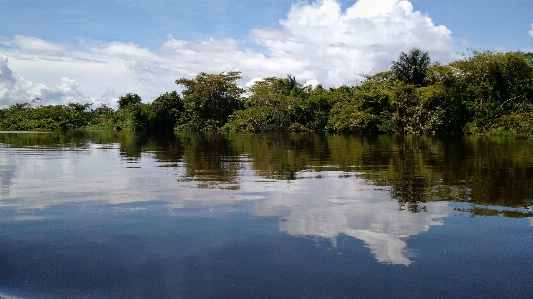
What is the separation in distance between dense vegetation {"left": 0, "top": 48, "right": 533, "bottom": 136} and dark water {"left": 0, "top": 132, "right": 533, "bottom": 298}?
91.5 feet

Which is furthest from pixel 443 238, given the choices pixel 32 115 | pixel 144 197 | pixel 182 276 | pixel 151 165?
pixel 32 115

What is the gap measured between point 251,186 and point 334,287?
17.9ft

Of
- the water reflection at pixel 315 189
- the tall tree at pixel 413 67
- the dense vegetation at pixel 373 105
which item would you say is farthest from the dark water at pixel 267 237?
→ the tall tree at pixel 413 67

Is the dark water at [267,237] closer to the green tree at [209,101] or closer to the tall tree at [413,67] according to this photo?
the tall tree at [413,67]

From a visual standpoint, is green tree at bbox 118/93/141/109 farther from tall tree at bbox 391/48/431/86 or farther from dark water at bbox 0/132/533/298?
dark water at bbox 0/132/533/298

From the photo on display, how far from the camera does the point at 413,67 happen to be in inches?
1710

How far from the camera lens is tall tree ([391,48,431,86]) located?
43.2 metres

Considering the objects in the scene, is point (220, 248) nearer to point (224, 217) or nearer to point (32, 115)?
point (224, 217)

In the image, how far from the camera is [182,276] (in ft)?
13.4

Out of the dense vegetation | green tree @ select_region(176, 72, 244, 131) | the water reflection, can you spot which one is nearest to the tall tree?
the dense vegetation

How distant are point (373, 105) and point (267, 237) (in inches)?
1590

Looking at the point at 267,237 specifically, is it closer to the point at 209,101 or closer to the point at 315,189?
the point at 315,189

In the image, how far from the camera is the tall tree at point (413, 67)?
43.2 m

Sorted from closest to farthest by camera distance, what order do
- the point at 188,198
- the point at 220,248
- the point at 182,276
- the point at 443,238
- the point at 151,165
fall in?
the point at 182,276, the point at 220,248, the point at 443,238, the point at 188,198, the point at 151,165
